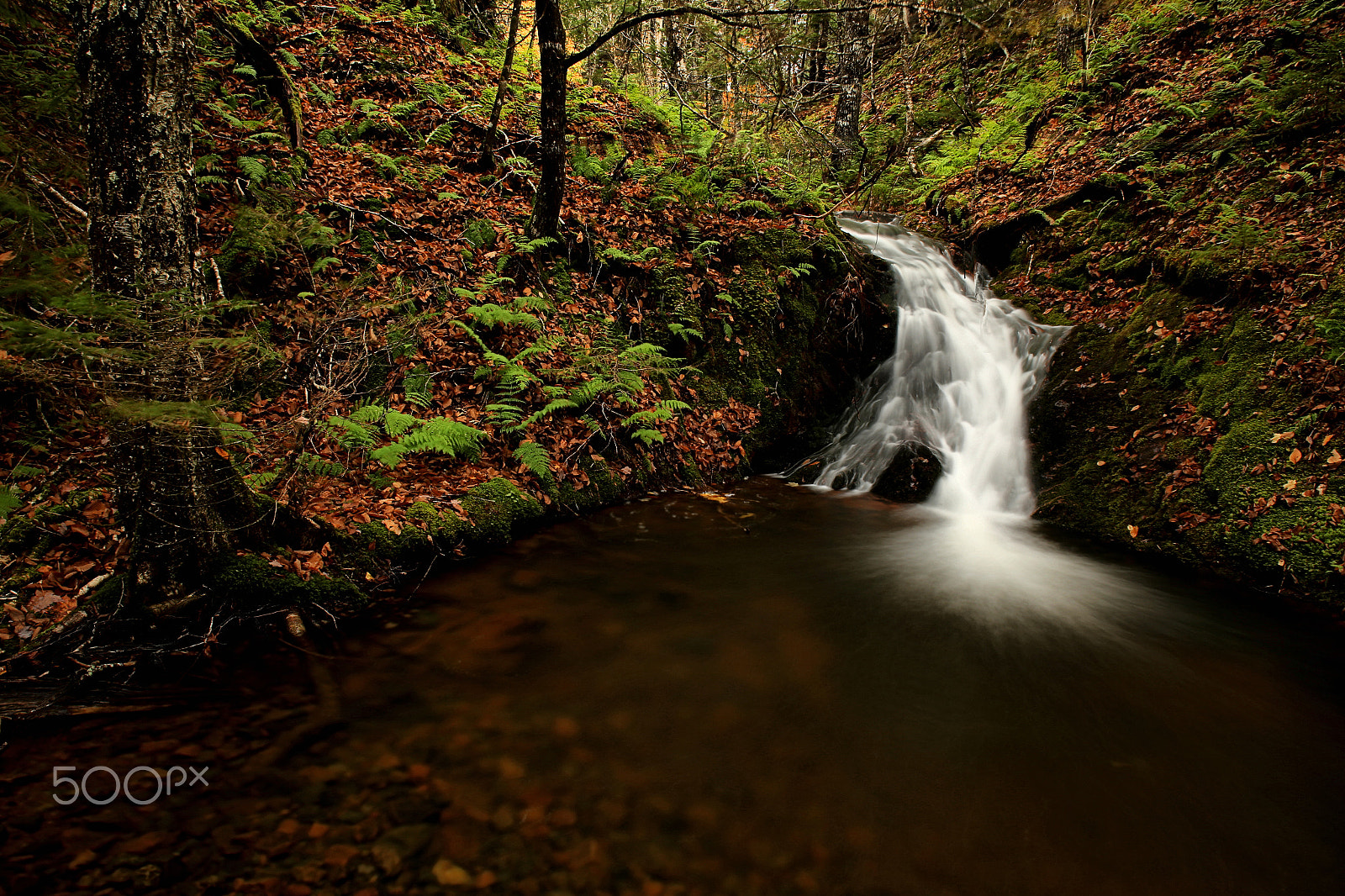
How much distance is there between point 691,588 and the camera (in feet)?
14.7

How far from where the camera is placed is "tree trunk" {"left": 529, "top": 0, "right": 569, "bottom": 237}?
618 cm

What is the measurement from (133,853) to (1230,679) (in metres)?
5.69

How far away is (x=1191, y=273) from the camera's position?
6.50 meters

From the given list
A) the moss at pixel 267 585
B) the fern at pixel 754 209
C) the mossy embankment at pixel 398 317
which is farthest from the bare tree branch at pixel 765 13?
the moss at pixel 267 585

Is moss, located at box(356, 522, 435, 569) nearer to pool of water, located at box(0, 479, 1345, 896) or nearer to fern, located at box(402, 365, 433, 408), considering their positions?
pool of water, located at box(0, 479, 1345, 896)

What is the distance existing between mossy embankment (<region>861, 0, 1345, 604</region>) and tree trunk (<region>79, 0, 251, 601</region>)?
4.68 m

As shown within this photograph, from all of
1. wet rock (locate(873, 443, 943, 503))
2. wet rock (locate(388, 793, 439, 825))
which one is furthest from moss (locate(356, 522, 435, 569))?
wet rock (locate(873, 443, 943, 503))

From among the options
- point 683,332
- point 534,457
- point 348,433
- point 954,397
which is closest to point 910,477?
point 954,397

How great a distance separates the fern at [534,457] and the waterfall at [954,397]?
3904 millimetres

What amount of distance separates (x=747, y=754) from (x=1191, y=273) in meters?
7.61

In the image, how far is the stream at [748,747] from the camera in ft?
6.95

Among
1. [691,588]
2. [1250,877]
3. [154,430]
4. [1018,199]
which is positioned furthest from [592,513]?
[1018,199]

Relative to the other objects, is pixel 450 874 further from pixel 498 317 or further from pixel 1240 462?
pixel 1240 462

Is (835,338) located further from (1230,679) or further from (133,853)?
(133,853)
